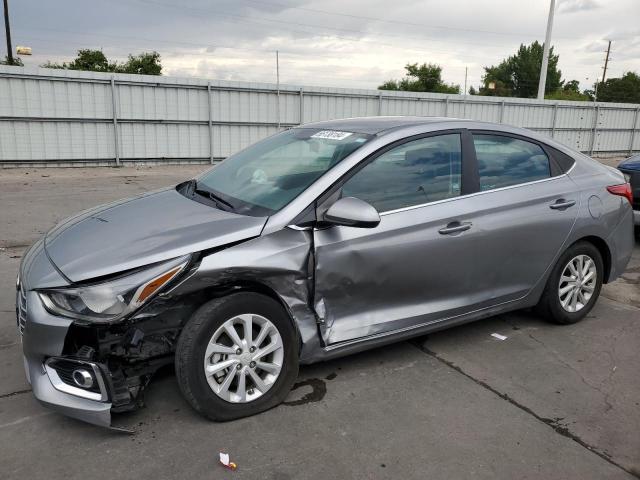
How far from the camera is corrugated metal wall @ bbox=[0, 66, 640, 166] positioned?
14.3 metres

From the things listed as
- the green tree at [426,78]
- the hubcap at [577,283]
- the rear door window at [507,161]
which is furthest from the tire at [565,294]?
the green tree at [426,78]

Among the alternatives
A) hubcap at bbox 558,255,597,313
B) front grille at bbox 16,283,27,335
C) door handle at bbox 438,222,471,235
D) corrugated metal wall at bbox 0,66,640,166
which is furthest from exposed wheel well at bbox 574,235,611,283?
corrugated metal wall at bbox 0,66,640,166

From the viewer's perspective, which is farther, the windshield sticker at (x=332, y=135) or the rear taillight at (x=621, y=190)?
the rear taillight at (x=621, y=190)

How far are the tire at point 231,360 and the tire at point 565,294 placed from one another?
226 centimetres

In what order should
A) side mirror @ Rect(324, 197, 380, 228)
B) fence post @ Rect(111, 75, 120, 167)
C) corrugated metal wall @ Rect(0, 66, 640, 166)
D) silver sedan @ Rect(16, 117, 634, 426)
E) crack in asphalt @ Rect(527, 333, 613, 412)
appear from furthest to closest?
fence post @ Rect(111, 75, 120, 167) < corrugated metal wall @ Rect(0, 66, 640, 166) < crack in asphalt @ Rect(527, 333, 613, 412) < side mirror @ Rect(324, 197, 380, 228) < silver sedan @ Rect(16, 117, 634, 426)

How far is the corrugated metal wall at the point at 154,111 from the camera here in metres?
14.3

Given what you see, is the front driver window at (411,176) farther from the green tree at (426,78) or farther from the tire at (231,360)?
the green tree at (426,78)

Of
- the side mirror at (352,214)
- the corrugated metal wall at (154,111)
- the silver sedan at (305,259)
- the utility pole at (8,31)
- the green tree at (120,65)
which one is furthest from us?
the green tree at (120,65)

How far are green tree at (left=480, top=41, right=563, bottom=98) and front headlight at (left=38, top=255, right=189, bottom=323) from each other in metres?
81.6

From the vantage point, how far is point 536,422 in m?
3.02

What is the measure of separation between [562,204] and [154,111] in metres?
14.0

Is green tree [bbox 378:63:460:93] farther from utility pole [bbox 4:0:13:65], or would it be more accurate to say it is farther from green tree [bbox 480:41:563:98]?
utility pole [bbox 4:0:13:65]

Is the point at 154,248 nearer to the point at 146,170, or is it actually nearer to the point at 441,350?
the point at 441,350

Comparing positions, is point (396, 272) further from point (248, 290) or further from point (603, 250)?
point (603, 250)
